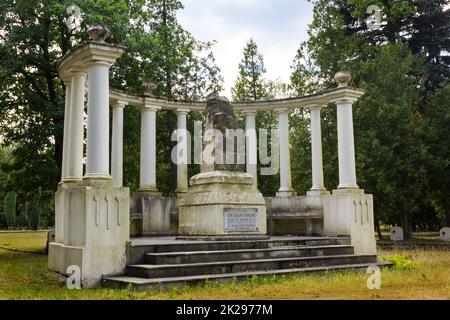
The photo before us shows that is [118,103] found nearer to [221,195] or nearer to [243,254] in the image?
[221,195]

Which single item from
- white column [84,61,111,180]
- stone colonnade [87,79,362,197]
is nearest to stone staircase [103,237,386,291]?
white column [84,61,111,180]

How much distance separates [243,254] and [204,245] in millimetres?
943

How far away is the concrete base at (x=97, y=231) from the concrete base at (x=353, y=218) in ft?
23.0

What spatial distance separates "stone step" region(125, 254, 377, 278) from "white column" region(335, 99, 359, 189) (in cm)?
282

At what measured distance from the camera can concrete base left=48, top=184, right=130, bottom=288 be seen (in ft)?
34.1

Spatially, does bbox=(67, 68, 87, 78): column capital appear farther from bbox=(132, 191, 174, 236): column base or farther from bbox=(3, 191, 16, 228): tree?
bbox=(3, 191, 16, 228): tree

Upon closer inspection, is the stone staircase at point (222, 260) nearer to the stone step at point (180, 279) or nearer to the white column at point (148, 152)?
the stone step at point (180, 279)

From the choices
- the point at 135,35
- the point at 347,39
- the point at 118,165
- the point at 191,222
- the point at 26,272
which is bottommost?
the point at 26,272

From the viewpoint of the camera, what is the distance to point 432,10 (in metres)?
28.7

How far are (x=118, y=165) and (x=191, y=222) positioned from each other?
13.3 ft

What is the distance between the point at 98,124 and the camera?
11.0m
